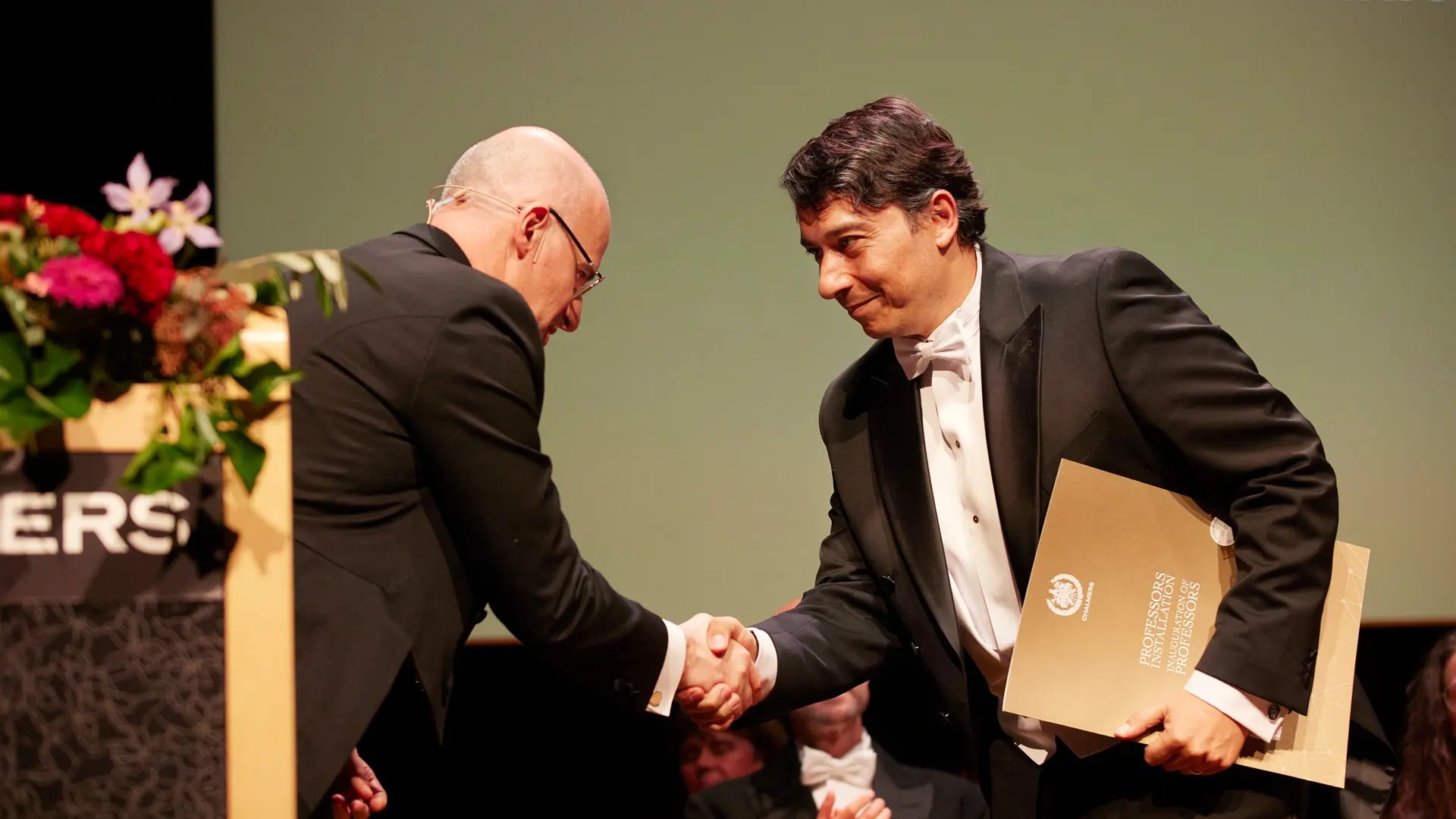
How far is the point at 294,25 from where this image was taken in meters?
3.05

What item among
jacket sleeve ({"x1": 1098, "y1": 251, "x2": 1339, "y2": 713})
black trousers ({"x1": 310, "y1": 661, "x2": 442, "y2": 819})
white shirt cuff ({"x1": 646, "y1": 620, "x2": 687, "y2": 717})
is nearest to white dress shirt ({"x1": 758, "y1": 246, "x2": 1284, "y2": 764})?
jacket sleeve ({"x1": 1098, "y1": 251, "x2": 1339, "y2": 713})

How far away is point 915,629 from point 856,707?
90 cm

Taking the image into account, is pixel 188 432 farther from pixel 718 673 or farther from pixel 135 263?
pixel 718 673

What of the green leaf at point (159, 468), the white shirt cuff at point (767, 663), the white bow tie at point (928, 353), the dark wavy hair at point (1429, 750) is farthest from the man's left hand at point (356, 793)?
the dark wavy hair at point (1429, 750)

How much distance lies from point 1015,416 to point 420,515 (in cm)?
98

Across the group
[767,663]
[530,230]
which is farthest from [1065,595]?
[530,230]

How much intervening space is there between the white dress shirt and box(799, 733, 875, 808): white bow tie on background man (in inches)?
35.3

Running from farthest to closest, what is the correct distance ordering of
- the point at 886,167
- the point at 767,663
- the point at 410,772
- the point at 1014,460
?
the point at 410,772 → the point at 767,663 → the point at 886,167 → the point at 1014,460

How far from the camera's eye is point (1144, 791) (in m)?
1.96

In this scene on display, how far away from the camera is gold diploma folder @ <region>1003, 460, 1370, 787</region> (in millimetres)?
1874

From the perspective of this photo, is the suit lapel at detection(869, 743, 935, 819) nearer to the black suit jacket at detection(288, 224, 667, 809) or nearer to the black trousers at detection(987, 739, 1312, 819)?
the black trousers at detection(987, 739, 1312, 819)

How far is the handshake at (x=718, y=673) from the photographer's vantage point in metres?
2.20

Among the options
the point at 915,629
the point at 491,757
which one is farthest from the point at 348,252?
the point at 491,757

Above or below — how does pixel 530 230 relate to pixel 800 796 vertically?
above
